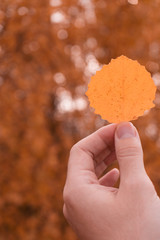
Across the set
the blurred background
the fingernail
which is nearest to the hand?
the fingernail

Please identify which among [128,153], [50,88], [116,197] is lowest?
[116,197]

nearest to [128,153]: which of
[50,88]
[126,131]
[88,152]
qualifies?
[126,131]

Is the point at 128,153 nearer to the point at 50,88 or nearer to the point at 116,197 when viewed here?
the point at 116,197

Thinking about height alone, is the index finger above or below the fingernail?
below

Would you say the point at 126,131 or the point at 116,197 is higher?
the point at 126,131

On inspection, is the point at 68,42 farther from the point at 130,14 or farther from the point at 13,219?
the point at 13,219

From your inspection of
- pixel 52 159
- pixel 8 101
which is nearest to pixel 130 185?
pixel 52 159

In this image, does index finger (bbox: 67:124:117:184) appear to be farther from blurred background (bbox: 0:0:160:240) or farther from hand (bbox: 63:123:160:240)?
blurred background (bbox: 0:0:160:240)
